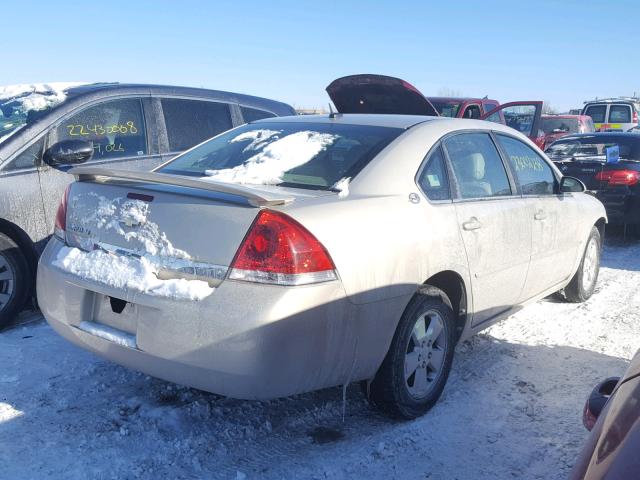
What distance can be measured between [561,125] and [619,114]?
14.2ft

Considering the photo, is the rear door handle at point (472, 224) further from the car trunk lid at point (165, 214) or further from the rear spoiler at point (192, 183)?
the rear spoiler at point (192, 183)

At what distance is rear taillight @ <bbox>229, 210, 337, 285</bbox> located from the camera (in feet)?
8.53

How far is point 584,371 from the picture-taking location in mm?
4059

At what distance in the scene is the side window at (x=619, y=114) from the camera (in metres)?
20.7

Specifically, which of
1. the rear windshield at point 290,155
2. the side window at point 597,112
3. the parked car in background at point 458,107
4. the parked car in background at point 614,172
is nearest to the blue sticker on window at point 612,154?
the parked car in background at point 614,172

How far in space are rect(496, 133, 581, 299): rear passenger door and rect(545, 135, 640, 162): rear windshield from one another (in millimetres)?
3899

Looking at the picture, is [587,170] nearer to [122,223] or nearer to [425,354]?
[425,354]

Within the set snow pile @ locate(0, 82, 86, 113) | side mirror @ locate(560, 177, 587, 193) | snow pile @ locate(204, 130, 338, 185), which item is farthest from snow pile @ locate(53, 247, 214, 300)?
side mirror @ locate(560, 177, 587, 193)

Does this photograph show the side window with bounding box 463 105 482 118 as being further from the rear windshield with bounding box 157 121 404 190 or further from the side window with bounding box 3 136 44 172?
the side window with bounding box 3 136 44 172

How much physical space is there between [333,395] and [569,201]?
8.33 feet

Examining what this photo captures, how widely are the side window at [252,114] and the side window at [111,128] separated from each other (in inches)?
46.5

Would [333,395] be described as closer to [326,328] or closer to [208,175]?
[326,328]

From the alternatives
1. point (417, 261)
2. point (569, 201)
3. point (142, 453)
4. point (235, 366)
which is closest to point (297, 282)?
point (235, 366)

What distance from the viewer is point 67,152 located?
4512 mm
